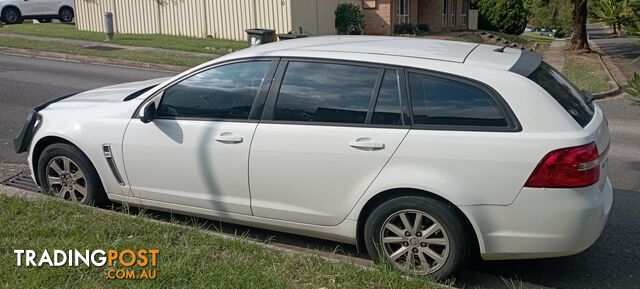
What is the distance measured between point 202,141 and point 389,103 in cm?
140

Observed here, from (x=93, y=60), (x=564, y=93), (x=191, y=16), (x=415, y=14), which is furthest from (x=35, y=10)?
(x=564, y=93)

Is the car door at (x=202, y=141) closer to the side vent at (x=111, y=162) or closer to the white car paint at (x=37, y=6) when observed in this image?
the side vent at (x=111, y=162)

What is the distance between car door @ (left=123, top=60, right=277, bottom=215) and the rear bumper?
5.44ft

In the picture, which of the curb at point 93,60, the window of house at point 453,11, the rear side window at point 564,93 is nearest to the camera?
the rear side window at point 564,93

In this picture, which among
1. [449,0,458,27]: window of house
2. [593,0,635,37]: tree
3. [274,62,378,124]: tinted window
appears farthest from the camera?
[449,0,458,27]: window of house

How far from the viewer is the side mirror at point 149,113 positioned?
4496 millimetres

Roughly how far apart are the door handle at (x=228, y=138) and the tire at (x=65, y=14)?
27.0 meters

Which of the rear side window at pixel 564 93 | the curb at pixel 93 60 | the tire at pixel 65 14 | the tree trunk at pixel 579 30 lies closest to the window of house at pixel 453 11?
the tree trunk at pixel 579 30

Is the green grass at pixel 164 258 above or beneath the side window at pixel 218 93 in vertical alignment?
beneath

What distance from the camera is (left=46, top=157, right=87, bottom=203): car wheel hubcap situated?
4895mm

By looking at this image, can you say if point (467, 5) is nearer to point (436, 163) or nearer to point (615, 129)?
point (615, 129)

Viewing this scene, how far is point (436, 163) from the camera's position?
3.68m

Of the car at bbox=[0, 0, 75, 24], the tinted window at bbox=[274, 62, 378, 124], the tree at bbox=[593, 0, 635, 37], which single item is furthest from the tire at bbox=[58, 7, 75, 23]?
the tree at bbox=[593, 0, 635, 37]

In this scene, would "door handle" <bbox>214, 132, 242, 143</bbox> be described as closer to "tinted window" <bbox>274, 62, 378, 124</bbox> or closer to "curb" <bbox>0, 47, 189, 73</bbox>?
"tinted window" <bbox>274, 62, 378, 124</bbox>
